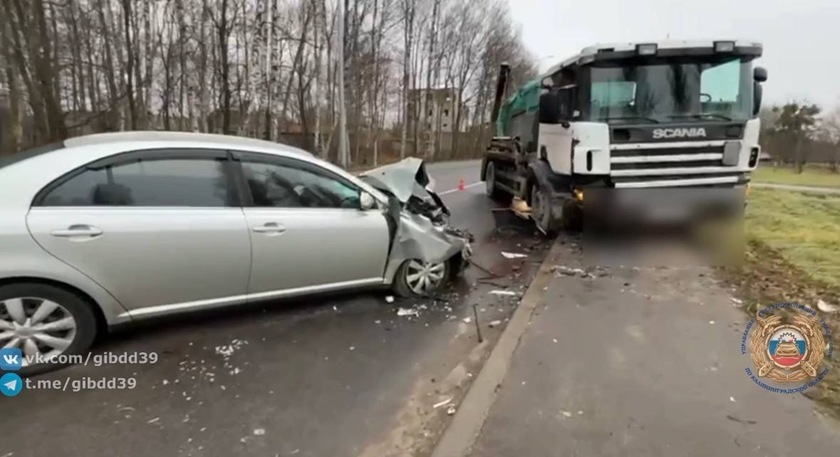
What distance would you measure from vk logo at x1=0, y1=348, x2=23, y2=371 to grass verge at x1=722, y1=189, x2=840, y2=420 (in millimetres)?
4929

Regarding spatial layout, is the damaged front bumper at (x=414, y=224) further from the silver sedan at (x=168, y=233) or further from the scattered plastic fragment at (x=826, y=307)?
the scattered plastic fragment at (x=826, y=307)

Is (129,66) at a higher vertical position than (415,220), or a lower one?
higher

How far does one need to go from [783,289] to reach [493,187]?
868 centimetres

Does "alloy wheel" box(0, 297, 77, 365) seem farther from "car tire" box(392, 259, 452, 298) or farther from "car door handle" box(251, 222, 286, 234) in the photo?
"car tire" box(392, 259, 452, 298)

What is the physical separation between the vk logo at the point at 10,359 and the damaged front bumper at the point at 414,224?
9.12 ft

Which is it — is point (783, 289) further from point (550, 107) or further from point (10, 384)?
point (10, 384)

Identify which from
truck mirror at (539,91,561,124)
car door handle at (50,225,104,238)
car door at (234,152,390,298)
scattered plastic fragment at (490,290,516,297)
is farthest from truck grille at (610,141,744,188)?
car door handle at (50,225,104,238)

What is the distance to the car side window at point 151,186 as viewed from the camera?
11.0 ft

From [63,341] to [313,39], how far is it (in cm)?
2695

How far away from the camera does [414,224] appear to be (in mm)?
4875

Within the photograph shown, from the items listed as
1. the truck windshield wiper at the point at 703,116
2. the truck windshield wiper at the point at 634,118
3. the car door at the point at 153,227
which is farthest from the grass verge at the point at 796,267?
the car door at the point at 153,227

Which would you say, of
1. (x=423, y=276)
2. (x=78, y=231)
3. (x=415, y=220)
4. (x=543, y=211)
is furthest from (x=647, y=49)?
(x=78, y=231)

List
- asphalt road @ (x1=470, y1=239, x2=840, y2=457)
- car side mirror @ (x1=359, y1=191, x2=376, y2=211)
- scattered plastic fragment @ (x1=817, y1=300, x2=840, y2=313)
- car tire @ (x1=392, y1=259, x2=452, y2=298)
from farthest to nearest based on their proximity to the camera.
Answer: car tire @ (x1=392, y1=259, x2=452, y2=298), car side mirror @ (x1=359, y1=191, x2=376, y2=211), scattered plastic fragment @ (x1=817, y1=300, x2=840, y2=313), asphalt road @ (x1=470, y1=239, x2=840, y2=457)

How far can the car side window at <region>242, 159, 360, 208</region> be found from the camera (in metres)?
4.05
